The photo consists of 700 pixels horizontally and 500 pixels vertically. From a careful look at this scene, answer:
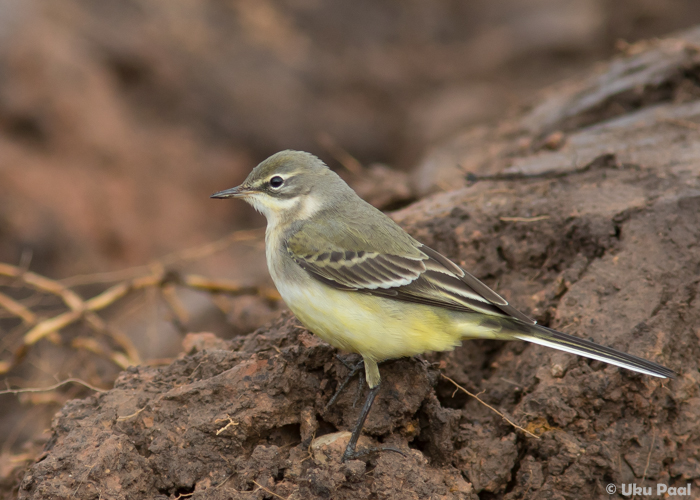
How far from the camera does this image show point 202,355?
507cm

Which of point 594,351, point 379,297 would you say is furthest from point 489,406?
point 379,297

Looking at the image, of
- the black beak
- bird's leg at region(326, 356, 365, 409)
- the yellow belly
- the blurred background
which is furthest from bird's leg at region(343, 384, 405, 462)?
the blurred background

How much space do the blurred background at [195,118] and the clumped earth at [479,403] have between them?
2627mm

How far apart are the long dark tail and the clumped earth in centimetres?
35

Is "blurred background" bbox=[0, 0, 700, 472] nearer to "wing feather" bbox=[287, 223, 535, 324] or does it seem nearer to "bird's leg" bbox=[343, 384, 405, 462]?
"wing feather" bbox=[287, 223, 535, 324]

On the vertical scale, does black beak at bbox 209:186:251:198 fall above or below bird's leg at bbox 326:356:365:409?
above

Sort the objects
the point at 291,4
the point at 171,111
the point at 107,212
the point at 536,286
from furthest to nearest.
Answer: the point at 291,4, the point at 171,111, the point at 107,212, the point at 536,286

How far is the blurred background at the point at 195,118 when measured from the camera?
8.76 m

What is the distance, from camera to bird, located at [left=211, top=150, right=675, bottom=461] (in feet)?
14.6

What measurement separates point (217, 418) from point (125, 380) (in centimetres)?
103

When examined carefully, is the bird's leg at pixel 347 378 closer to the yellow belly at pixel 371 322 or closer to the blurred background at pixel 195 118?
the yellow belly at pixel 371 322

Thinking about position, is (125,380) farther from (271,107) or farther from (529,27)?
(529,27)

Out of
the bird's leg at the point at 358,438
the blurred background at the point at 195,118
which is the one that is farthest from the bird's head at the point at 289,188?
the blurred background at the point at 195,118

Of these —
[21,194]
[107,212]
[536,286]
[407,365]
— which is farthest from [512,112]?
[21,194]
